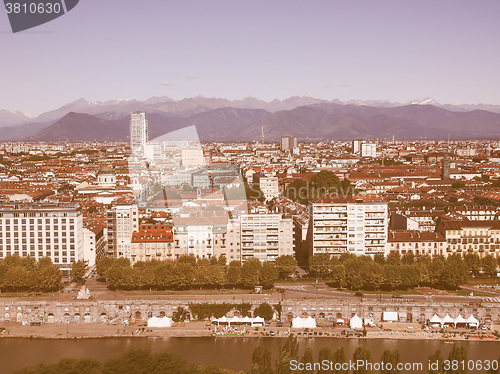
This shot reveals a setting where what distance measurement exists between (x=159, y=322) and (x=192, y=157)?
3569cm

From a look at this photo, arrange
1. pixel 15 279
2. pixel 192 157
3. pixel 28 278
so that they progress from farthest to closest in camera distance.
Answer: pixel 192 157 < pixel 28 278 < pixel 15 279

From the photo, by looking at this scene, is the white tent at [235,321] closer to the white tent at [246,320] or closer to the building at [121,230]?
the white tent at [246,320]

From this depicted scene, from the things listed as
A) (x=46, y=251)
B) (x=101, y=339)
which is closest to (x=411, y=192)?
(x=46, y=251)

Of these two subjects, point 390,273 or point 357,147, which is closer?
point 390,273

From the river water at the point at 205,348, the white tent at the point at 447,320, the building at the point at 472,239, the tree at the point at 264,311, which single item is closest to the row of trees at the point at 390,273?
the building at the point at 472,239

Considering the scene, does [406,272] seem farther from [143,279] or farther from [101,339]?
[101,339]

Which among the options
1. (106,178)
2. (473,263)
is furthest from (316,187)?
(473,263)

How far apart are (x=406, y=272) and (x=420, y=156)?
54.4m

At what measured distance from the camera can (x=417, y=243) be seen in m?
20.8

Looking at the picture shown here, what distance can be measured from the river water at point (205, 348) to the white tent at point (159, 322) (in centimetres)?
63

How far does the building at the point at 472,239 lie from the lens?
21125mm

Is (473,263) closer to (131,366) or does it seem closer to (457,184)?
(131,366)

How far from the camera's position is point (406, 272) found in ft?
59.6

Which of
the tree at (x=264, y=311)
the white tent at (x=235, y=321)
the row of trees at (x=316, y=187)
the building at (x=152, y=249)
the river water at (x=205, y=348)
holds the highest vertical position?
the row of trees at (x=316, y=187)
